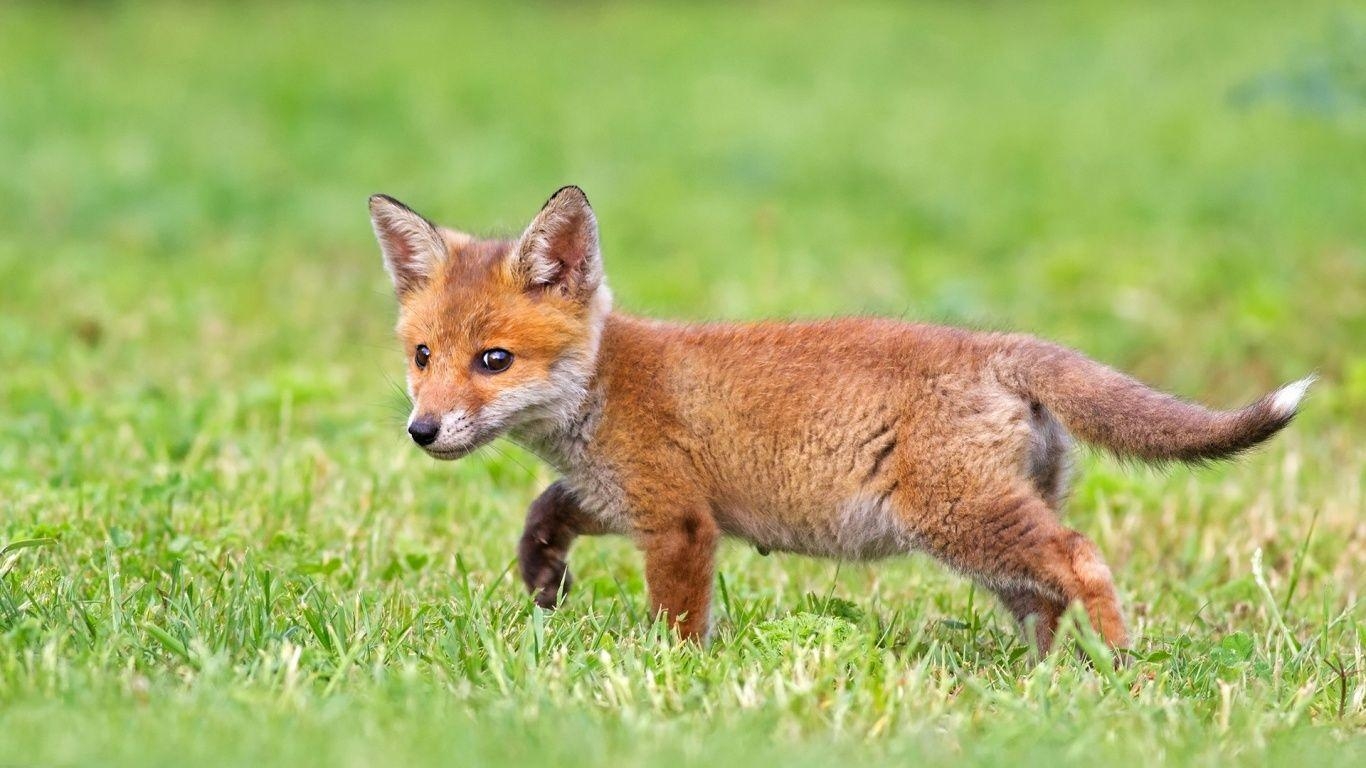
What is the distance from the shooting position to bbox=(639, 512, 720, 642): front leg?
530 cm

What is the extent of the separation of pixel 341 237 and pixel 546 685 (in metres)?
8.80

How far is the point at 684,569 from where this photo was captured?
5316 millimetres

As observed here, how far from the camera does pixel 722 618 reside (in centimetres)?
570

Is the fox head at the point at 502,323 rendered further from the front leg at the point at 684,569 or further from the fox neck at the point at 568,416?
the front leg at the point at 684,569

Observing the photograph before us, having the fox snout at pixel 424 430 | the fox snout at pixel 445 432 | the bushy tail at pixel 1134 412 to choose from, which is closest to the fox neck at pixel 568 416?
the fox snout at pixel 445 432

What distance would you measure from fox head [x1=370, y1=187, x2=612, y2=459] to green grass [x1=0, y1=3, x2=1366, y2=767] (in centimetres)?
62

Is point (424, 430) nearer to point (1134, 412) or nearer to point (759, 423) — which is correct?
point (759, 423)

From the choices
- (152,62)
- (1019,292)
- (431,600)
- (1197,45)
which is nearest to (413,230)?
(431,600)

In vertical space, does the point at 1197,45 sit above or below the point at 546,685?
above

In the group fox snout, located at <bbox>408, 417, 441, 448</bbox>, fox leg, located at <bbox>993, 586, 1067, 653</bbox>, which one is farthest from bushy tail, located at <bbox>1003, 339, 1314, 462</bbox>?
fox snout, located at <bbox>408, 417, 441, 448</bbox>

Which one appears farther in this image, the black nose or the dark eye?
the dark eye

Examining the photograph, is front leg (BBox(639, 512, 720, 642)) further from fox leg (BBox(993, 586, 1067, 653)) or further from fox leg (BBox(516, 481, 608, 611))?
fox leg (BBox(993, 586, 1067, 653))

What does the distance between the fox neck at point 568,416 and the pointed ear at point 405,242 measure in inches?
26.9

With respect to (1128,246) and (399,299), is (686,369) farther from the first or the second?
(1128,246)
